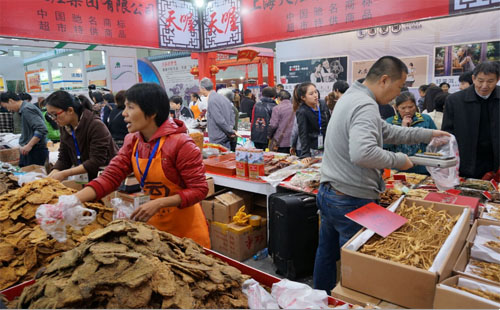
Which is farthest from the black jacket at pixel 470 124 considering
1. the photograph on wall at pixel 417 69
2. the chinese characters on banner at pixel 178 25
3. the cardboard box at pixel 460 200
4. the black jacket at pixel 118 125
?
the photograph on wall at pixel 417 69

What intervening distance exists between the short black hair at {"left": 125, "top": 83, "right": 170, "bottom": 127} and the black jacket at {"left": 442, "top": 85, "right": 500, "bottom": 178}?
2665 mm

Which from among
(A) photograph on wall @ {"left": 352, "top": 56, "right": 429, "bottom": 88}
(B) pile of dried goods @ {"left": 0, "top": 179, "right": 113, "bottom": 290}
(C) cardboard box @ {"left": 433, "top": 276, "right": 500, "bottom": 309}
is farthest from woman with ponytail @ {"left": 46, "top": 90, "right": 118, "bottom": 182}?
(A) photograph on wall @ {"left": 352, "top": 56, "right": 429, "bottom": 88}

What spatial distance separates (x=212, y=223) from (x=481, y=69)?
2916 millimetres

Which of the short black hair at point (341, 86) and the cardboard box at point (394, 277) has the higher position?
the short black hair at point (341, 86)

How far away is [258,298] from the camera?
47.5 inches

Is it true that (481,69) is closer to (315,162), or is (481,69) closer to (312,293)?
(315,162)

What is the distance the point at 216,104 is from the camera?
201 inches

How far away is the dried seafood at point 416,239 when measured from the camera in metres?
1.34

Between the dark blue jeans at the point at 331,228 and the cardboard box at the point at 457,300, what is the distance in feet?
2.88

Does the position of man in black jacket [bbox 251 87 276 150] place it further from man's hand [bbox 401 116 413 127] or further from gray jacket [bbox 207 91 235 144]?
man's hand [bbox 401 116 413 127]

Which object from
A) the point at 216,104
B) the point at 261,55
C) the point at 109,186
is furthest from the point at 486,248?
the point at 261,55

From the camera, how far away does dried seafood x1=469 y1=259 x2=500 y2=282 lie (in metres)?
1.29

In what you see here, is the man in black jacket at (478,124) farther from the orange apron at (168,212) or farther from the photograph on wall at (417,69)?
the photograph on wall at (417,69)

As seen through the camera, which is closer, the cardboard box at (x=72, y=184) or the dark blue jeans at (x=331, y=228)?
the dark blue jeans at (x=331, y=228)
